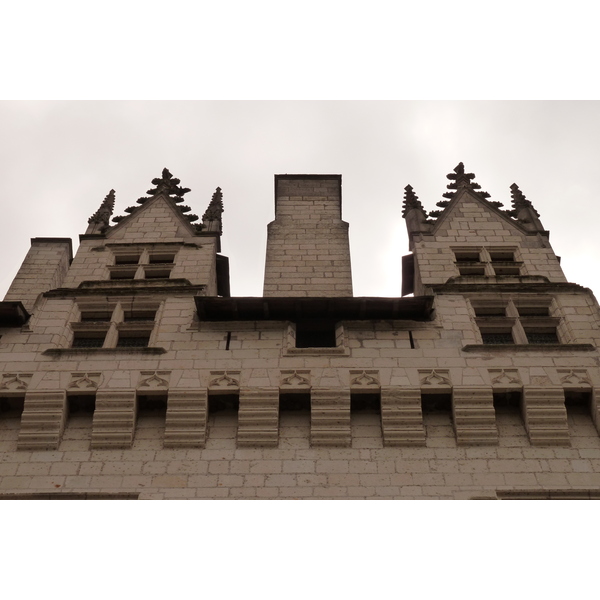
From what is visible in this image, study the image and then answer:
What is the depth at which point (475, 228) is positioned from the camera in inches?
878

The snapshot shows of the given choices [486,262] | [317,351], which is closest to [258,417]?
[317,351]

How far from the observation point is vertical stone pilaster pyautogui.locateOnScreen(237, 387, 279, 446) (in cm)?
1541

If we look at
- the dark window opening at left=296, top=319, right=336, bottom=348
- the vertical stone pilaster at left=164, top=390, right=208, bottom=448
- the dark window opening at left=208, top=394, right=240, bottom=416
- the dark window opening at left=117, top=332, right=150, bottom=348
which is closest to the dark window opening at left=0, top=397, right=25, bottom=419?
the dark window opening at left=117, top=332, right=150, bottom=348

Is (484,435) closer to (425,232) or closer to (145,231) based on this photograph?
(425,232)

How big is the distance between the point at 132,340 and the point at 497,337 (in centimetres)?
822

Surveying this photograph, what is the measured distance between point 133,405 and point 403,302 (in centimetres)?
621

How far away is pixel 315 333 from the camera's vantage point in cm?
1838

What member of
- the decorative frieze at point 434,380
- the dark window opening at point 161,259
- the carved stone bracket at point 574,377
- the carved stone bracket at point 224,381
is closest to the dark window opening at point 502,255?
the carved stone bracket at point 574,377

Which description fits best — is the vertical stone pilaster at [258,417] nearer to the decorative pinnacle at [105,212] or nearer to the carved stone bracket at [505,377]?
the carved stone bracket at [505,377]

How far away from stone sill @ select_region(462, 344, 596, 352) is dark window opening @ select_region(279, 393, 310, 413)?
3.59 m

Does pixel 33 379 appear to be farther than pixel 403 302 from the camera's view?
No

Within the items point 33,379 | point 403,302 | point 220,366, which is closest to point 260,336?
point 220,366

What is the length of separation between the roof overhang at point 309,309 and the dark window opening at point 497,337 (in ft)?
4.66

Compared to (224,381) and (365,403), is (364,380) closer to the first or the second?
(365,403)
